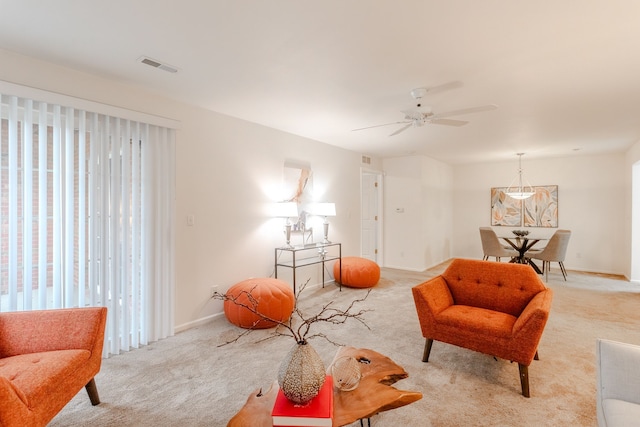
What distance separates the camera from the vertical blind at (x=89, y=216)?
2.27 m

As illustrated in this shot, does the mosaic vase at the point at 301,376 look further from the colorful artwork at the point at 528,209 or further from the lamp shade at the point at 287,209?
the colorful artwork at the point at 528,209

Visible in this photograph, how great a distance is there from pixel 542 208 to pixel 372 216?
380 cm

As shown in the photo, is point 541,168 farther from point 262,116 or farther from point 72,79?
point 72,79

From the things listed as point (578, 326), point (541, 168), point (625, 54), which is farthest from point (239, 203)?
point (541, 168)

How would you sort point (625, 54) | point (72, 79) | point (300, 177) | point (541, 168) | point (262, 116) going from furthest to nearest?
1. point (541, 168)
2. point (300, 177)
3. point (262, 116)
4. point (72, 79)
5. point (625, 54)

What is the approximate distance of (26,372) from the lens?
1547mm

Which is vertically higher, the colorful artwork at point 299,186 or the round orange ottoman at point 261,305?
the colorful artwork at point 299,186

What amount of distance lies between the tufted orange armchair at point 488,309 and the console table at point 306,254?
1967mm

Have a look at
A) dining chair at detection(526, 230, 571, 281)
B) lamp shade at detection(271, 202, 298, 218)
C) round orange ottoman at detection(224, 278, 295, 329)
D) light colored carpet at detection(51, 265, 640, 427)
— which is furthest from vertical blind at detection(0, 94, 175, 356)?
dining chair at detection(526, 230, 571, 281)

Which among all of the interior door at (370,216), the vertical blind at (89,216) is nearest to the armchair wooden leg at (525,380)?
the vertical blind at (89,216)

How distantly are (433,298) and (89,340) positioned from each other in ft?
8.15

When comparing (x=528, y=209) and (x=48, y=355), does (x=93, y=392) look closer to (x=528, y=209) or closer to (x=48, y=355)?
(x=48, y=355)


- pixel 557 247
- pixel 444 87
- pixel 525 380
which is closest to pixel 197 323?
pixel 525 380

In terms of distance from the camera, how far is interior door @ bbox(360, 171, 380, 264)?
6762 millimetres
